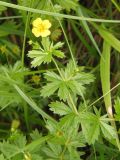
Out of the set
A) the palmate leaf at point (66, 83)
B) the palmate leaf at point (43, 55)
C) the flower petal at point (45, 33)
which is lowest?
the palmate leaf at point (66, 83)

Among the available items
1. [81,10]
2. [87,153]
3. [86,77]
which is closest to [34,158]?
[86,77]

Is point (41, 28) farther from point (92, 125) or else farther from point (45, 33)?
point (92, 125)

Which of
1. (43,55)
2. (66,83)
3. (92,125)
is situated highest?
(43,55)

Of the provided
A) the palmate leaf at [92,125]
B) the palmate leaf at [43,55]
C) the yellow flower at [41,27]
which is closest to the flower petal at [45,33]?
the yellow flower at [41,27]

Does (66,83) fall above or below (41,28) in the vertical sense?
below

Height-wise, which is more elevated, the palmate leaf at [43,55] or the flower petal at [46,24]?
the flower petal at [46,24]

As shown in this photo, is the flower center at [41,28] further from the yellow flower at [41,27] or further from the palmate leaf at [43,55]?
the palmate leaf at [43,55]

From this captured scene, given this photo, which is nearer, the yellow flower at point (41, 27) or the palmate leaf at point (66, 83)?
the palmate leaf at point (66, 83)

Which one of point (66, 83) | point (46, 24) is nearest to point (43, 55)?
point (66, 83)

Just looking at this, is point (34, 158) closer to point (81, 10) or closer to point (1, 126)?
point (1, 126)
